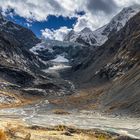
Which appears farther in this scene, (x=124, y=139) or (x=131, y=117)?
(x=131, y=117)

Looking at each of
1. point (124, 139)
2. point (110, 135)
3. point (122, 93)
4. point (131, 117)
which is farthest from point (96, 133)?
point (122, 93)

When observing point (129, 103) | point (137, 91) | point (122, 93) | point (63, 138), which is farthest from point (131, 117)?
point (63, 138)

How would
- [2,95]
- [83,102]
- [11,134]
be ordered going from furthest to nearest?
[2,95] → [83,102] → [11,134]

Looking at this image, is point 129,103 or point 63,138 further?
point 129,103

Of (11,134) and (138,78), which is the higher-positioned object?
(138,78)

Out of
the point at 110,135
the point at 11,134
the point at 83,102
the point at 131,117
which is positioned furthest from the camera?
the point at 83,102

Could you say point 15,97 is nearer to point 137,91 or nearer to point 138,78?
point 138,78

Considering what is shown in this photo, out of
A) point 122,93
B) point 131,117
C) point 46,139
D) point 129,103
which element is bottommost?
point 46,139

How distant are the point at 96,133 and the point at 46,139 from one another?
17135 millimetres

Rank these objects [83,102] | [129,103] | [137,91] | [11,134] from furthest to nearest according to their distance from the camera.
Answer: [83,102], [137,91], [129,103], [11,134]

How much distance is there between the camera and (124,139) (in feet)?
150

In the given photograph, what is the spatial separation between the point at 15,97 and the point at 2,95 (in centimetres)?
1046

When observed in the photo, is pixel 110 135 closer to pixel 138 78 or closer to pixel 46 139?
pixel 46 139

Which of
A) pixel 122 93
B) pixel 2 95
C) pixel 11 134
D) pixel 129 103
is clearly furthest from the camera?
pixel 2 95
